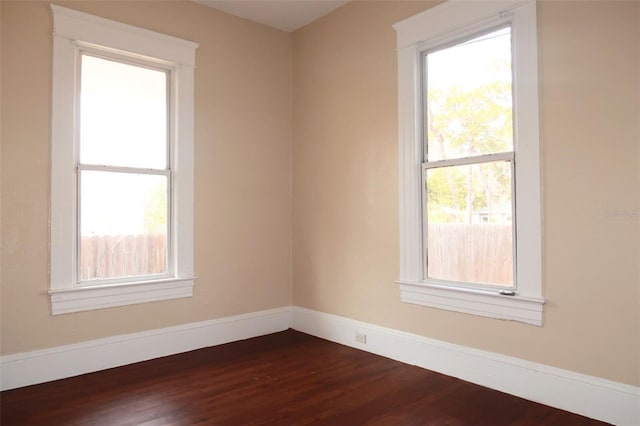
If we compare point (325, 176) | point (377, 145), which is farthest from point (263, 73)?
point (377, 145)

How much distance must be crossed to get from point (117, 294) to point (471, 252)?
9.18 ft

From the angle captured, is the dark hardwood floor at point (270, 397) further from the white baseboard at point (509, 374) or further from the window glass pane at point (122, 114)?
the window glass pane at point (122, 114)

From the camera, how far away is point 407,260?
11.5 feet

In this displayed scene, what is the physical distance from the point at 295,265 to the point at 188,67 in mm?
2230

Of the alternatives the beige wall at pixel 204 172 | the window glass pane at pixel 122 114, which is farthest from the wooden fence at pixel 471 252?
the window glass pane at pixel 122 114

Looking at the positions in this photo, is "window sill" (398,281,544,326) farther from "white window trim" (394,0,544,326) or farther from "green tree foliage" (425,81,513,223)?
"green tree foliage" (425,81,513,223)

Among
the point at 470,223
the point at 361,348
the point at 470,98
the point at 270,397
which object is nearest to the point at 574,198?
the point at 470,223

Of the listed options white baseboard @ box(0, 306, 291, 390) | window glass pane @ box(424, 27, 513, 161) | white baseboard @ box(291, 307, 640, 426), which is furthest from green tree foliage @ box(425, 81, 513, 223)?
white baseboard @ box(0, 306, 291, 390)

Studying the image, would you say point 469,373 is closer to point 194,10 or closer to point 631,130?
point 631,130

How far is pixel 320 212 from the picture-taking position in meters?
4.35

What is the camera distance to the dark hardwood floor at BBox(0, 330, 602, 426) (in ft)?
8.26

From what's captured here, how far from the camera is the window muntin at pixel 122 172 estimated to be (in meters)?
3.44

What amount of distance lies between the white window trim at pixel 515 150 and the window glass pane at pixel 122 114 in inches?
84.1

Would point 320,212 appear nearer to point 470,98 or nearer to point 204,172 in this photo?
point 204,172
